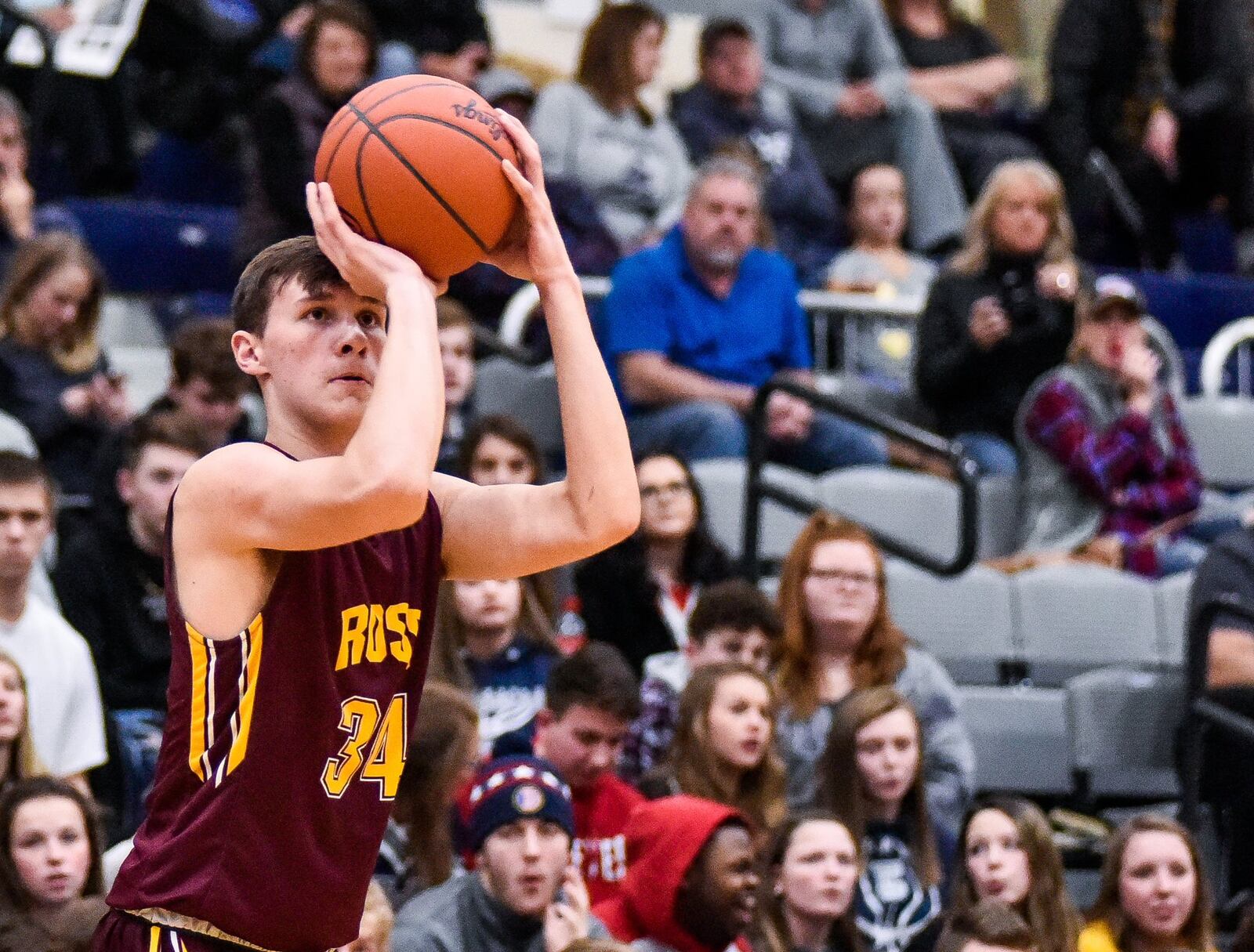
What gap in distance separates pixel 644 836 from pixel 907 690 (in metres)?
1.33

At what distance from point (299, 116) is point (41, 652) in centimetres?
304

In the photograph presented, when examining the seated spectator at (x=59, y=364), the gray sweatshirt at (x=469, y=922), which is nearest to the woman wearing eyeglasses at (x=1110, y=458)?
the seated spectator at (x=59, y=364)

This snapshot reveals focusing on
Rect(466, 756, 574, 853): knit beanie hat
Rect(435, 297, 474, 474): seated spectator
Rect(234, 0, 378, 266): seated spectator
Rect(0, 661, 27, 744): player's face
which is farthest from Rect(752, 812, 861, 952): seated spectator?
Rect(234, 0, 378, 266): seated spectator

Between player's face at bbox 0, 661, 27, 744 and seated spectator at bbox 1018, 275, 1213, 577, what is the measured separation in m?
4.14

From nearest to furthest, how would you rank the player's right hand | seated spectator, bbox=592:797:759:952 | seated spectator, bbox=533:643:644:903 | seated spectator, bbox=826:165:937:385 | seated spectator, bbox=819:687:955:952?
the player's right hand
seated spectator, bbox=592:797:759:952
seated spectator, bbox=533:643:644:903
seated spectator, bbox=819:687:955:952
seated spectator, bbox=826:165:937:385

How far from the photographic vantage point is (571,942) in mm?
4855

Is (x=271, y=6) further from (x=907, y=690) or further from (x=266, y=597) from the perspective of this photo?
(x=266, y=597)

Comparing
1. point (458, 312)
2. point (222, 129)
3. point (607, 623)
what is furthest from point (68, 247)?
point (222, 129)

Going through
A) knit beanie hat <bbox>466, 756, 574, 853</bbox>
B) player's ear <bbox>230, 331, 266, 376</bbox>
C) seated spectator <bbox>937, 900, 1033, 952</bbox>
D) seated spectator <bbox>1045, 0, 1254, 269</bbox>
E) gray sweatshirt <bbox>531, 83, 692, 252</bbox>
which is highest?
seated spectator <bbox>1045, 0, 1254, 269</bbox>

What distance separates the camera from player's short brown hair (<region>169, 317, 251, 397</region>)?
6.93 m

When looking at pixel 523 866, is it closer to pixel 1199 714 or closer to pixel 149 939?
pixel 149 939

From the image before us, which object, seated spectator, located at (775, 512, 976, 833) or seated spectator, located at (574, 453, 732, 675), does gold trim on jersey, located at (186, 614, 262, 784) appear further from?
seated spectator, located at (574, 453, 732, 675)

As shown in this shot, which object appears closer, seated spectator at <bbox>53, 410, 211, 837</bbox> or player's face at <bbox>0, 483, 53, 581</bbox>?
player's face at <bbox>0, 483, 53, 581</bbox>

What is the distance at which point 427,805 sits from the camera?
18.2 feet
